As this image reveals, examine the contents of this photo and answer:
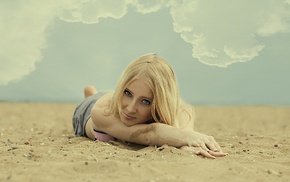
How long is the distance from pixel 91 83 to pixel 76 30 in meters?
0.88

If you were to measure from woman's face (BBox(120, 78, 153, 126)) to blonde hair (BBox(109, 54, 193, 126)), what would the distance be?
0.03m

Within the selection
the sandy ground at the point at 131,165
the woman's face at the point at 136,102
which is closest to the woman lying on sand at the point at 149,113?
the woman's face at the point at 136,102

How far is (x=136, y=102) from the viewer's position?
355 centimetres

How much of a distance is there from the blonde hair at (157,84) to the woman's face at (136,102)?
32 millimetres

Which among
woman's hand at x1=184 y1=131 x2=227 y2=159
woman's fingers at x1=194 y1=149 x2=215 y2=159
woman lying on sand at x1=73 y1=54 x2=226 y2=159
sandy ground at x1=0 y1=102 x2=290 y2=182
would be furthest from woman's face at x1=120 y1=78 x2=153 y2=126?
woman's fingers at x1=194 y1=149 x2=215 y2=159

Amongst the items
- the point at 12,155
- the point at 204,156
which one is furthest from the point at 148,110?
the point at 12,155

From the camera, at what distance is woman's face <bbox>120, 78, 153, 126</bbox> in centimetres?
354

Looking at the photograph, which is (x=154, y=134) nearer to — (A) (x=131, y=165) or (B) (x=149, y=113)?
(B) (x=149, y=113)

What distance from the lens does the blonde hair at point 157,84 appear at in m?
3.56

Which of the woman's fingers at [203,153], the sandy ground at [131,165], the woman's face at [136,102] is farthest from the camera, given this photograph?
the woman's face at [136,102]

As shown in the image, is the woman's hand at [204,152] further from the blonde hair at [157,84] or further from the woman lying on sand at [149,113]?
the blonde hair at [157,84]

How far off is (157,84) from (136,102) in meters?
0.21

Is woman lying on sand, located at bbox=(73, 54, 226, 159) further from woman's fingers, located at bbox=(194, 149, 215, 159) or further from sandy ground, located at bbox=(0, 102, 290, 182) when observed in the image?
sandy ground, located at bbox=(0, 102, 290, 182)

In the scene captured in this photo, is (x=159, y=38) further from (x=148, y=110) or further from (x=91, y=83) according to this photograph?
Result: (x=148, y=110)
